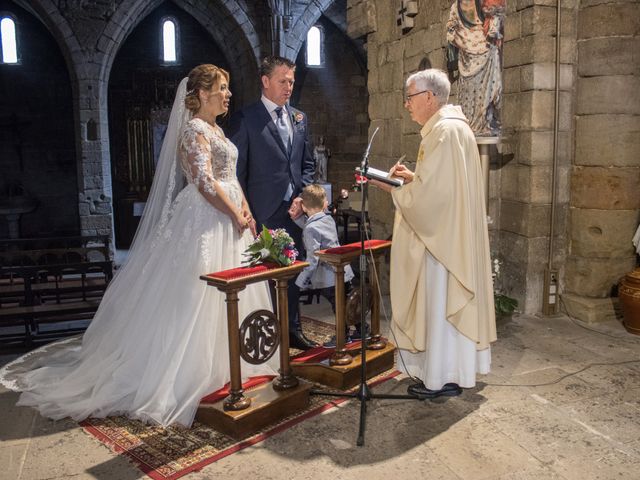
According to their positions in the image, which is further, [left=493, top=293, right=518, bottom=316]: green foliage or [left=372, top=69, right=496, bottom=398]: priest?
[left=493, top=293, right=518, bottom=316]: green foliage

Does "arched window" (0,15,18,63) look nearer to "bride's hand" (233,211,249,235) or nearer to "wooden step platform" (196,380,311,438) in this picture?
"bride's hand" (233,211,249,235)

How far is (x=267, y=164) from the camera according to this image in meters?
4.32

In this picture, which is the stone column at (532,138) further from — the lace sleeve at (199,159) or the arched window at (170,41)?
the arched window at (170,41)

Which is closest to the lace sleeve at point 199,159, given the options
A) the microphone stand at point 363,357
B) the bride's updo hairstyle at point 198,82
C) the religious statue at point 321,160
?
the bride's updo hairstyle at point 198,82

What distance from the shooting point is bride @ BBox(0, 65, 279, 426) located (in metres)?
3.40

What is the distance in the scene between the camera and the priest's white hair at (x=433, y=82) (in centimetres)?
340

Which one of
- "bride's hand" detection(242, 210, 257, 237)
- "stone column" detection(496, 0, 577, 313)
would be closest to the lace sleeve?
"bride's hand" detection(242, 210, 257, 237)

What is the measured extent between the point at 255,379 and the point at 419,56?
4.04 meters

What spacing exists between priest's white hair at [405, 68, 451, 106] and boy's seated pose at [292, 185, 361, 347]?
1105 millimetres

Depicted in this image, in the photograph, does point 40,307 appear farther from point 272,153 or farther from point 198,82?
point 198,82

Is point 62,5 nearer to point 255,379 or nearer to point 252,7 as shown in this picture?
point 252,7

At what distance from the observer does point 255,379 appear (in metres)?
3.59

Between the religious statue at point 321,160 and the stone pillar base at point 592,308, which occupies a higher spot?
the religious statue at point 321,160

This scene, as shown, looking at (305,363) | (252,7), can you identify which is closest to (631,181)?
(305,363)
